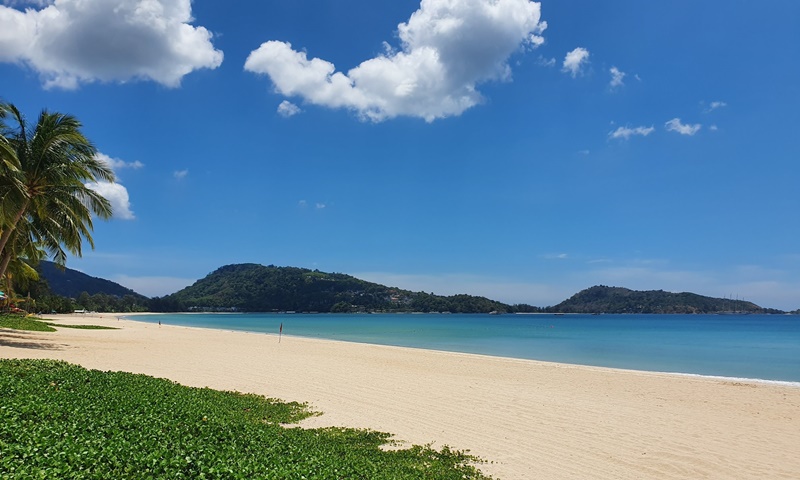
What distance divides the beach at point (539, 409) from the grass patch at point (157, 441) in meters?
1.12

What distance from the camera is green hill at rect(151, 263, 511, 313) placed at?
6752 inches

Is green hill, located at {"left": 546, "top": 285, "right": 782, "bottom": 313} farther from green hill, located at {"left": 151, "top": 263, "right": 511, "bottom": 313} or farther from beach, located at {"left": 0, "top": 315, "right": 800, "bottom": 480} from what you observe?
beach, located at {"left": 0, "top": 315, "right": 800, "bottom": 480}

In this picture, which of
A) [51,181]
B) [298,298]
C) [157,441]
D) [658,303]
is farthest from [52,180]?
[658,303]

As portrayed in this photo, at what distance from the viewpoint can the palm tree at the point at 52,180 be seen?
51.2 ft

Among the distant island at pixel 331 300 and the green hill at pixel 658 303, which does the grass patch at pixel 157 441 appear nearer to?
the distant island at pixel 331 300

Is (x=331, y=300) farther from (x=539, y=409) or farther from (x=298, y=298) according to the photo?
(x=539, y=409)

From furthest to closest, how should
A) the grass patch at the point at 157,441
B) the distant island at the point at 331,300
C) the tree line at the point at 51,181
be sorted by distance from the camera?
the distant island at the point at 331,300 → the tree line at the point at 51,181 → the grass patch at the point at 157,441

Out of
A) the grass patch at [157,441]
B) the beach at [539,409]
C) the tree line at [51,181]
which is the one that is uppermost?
the tree line at [51,181]

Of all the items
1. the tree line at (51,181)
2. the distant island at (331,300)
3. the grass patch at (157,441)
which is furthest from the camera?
the distant island at (331,300)

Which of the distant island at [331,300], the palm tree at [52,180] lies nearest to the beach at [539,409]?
the palm tree at [52,180]

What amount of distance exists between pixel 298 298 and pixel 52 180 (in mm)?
162636

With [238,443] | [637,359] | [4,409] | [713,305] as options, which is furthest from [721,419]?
[713,305]

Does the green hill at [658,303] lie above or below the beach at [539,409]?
above

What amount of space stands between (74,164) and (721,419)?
74.0ft
